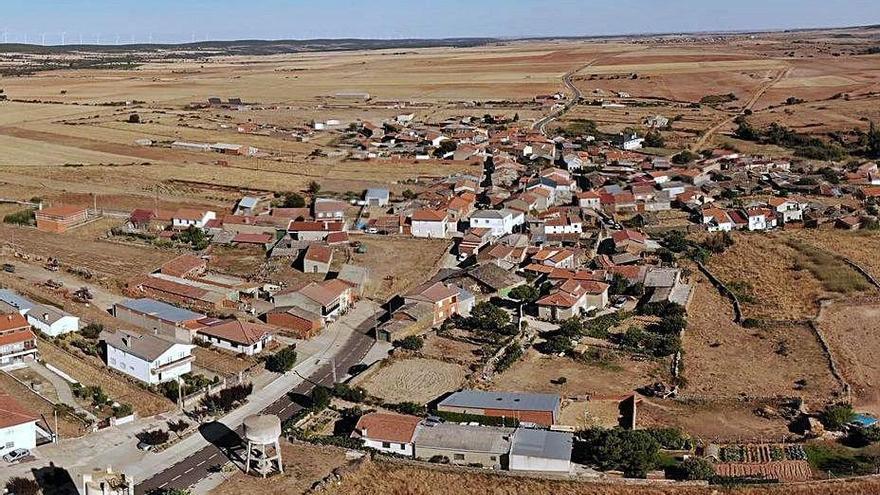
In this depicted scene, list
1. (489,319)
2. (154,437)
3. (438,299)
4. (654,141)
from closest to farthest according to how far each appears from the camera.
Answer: (154,437) → (489,319) → (438,299) → (654,141)

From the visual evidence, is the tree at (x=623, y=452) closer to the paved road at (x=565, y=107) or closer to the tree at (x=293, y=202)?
the tree at (x=293, y=202)

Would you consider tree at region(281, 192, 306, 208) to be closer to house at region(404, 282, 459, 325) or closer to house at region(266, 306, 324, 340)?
house at region(404, 282, 459, 325)

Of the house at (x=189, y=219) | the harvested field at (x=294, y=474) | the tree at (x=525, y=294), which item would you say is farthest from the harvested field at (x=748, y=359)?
the house at (x=189, y=219)

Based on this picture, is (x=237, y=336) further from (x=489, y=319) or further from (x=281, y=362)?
(x=489, y=319)

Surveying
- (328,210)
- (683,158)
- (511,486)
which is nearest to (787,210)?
(683,158)

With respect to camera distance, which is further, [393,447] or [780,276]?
[780,276]

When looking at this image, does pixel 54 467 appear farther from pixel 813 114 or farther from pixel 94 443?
pixel 813 114

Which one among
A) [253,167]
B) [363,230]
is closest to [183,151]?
[253,167]
